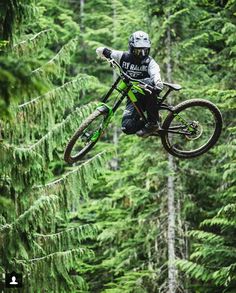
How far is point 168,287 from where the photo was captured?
44.3 ft

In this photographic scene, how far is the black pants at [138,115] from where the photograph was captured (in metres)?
7.34

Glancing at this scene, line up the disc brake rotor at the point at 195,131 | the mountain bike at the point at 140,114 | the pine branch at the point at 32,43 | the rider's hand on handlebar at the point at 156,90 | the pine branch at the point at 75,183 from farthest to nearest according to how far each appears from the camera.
A: the pine branch at the point at 32,43 → the pine branch at the point at 75,183 → the disc brake rotor at the point at 195,131 → the mountain bike at the point at 140,114 → the rider's hand on handlebar at the point at 156,90

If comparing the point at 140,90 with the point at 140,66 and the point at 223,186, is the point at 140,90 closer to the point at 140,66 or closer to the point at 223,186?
the point at 140,66

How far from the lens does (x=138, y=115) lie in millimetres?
7547

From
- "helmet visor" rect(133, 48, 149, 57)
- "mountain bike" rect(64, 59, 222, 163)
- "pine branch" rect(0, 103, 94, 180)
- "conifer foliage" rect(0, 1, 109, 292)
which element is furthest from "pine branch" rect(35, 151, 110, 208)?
"helmet visor" rect(133, 48, 149, 57)

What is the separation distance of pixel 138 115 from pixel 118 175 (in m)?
7.73

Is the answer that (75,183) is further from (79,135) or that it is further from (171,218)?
(171,218)

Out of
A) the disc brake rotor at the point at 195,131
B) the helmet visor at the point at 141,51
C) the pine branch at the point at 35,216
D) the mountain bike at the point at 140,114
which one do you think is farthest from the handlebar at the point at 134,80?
the pine branch at the point at 35,216

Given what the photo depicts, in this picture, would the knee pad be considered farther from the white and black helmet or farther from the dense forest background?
the dense forest background

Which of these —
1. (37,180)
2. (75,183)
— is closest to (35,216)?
(37,180)

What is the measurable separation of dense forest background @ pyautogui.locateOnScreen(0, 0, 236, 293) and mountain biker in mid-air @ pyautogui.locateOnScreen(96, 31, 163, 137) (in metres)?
1.42

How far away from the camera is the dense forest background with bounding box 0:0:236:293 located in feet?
30.3

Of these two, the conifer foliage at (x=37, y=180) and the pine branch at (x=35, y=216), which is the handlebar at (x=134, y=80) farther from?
the pine branch at (x=35, y=216)

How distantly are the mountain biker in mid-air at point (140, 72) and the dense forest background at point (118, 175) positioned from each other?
142 cm
